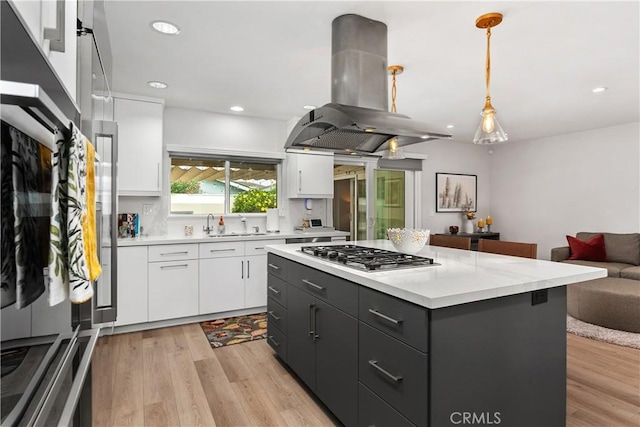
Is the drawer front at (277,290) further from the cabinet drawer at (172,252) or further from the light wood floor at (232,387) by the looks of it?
the cabinet drawer at (172,252)

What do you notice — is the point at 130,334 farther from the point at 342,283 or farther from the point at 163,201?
the point at 342,283

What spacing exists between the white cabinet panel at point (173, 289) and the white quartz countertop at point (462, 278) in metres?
1.94

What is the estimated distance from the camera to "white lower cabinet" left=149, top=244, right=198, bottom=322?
142 inches

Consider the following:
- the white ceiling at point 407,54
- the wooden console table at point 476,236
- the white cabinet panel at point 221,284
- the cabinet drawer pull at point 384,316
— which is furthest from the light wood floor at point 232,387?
the wooden console table at point 476,236

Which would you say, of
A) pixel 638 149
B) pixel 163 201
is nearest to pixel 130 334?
pixel 163 201

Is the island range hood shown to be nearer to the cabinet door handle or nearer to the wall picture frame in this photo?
the cabinet door handle

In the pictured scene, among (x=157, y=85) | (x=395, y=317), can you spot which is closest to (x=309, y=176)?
(x=157, y=85)

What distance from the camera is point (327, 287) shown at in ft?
6.86

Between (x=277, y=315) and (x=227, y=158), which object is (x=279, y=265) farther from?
(x=227, y=158)

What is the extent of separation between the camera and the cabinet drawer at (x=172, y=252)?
11.8 feet

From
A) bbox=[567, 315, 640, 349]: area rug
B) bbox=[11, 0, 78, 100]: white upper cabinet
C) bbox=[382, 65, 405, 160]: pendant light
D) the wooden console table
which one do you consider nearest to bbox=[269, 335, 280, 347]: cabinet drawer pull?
bbox=[382, 65, 405, 160]: pendant light

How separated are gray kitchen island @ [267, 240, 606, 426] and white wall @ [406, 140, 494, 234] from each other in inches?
156

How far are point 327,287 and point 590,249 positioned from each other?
4456 millimetres

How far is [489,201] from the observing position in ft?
22.2
